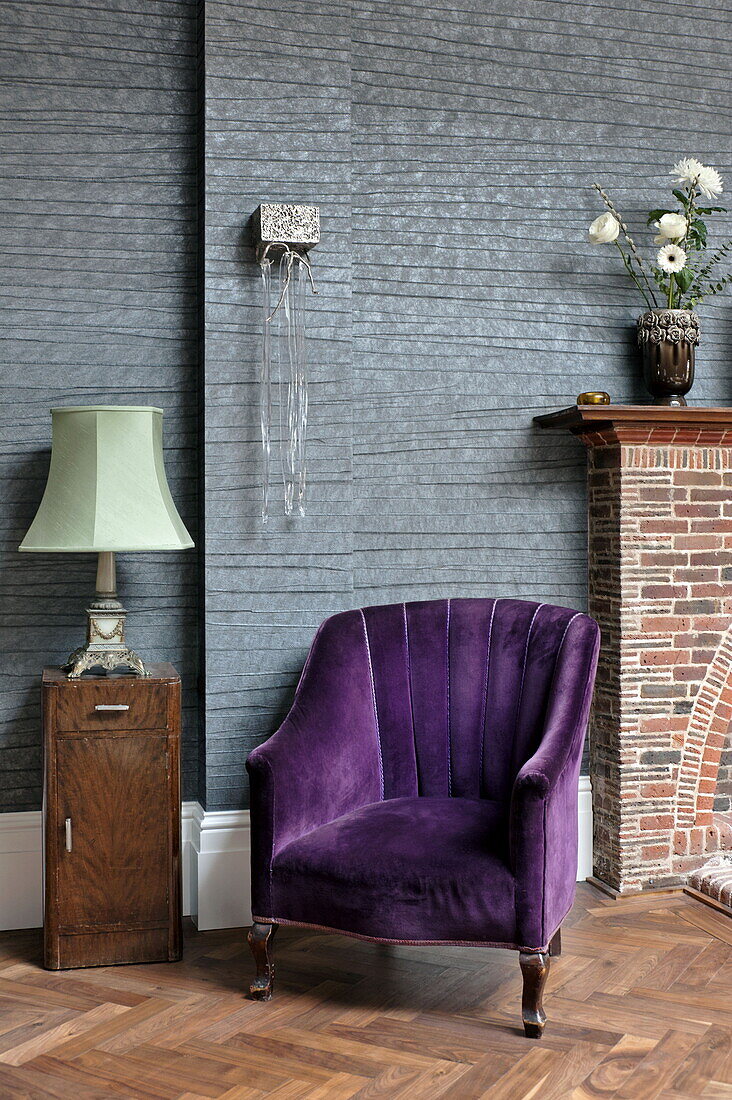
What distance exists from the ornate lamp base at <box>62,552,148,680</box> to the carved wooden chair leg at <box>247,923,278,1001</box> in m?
0.72

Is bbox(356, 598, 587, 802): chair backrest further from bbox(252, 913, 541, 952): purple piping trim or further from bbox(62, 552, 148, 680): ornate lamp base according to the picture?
bbox(62, 552, 148, 680): ornate lamp base

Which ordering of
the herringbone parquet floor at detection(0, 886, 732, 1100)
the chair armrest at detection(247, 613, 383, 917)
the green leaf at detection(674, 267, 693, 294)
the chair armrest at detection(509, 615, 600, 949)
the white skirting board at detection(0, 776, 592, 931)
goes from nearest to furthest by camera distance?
the herringbone parquet floor at detection(0, 886, 732, 1100)
the chair armrest at detection(509, 615, 600, 949)
the chair armrest at detection(247, 613, 383, 917)
the white skirting board at detection(0, 776, 592, 931)
the green leaf at detection(674, 267, 693, 294)

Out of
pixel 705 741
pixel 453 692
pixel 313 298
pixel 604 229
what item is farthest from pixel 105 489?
pixel 705 741

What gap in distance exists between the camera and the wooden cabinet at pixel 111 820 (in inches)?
104

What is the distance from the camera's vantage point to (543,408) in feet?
11.0

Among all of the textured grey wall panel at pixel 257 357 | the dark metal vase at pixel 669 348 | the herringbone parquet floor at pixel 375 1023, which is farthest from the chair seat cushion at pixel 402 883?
the dark metal vase at pixel 669 348

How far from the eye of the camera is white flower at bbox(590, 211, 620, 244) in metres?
3.19

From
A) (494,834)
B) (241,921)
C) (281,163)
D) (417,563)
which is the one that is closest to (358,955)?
(241,921)

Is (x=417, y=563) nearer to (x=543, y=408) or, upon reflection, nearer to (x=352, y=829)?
(x=543, y=408)

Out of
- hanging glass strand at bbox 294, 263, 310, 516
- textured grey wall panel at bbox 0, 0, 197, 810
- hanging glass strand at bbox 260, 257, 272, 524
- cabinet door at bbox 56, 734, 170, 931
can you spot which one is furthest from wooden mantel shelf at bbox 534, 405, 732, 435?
cabinet door at bbox 56, 734, 170, 931

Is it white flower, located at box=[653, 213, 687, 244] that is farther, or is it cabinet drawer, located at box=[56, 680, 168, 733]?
white flower, located at box=[653, 213, 687, 244]

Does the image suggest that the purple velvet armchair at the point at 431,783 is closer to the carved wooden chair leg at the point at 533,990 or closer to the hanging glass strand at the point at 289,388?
Result: the carved wooden chair leg at the point at 533,990

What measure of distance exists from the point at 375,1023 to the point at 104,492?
1.42m

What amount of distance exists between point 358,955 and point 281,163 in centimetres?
222
